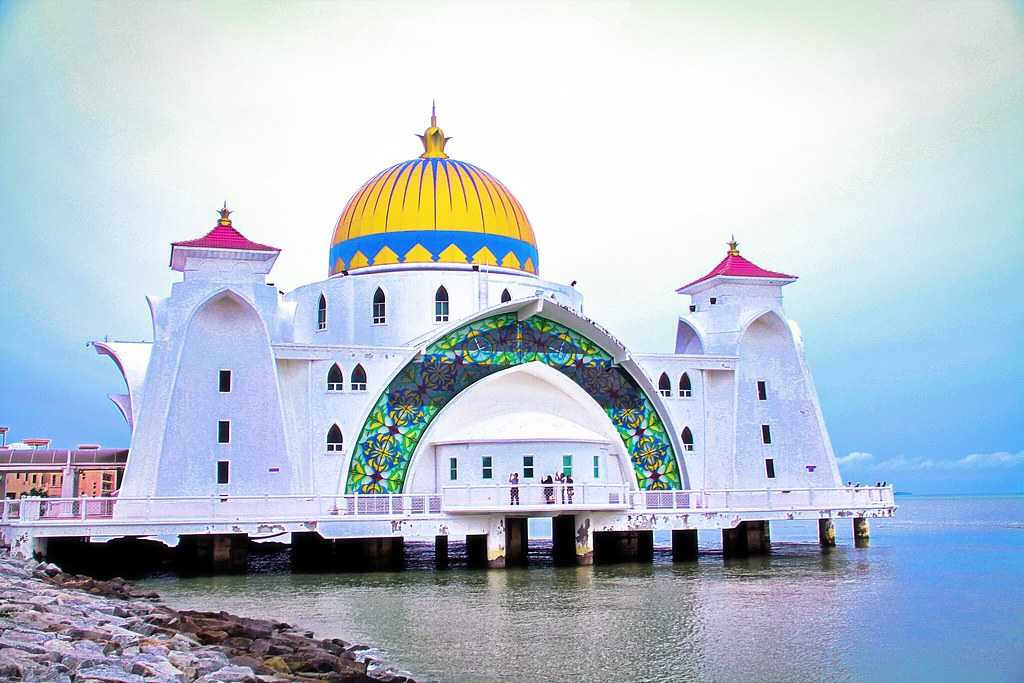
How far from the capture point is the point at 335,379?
1246 inches

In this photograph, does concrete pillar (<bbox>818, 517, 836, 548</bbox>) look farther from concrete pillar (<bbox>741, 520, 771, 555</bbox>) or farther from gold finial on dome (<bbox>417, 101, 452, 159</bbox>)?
gold finial on dome (<bbox>417, 101, 452, 159</bbox>)

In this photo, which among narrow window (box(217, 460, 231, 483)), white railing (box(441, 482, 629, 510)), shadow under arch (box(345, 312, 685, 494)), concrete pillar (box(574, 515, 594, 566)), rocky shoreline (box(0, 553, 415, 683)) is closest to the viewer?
rocky shoreline (box(0, 553, 415, 683))

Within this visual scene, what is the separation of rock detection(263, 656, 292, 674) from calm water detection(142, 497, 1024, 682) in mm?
2054

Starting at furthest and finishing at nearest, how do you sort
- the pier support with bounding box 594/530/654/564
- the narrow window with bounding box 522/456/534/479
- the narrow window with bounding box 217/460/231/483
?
the pier support with bounding box 594/530/654/564 < the narrow window with bounding box 522/456/534/479 < the narrow window with bounding box 217/460/231/483

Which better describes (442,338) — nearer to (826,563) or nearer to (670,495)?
(670,495)

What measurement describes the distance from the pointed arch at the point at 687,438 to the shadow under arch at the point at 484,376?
0.67 metres

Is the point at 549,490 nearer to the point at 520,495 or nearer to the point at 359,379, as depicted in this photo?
the point at 520,495

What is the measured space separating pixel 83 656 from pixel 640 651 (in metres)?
8.67

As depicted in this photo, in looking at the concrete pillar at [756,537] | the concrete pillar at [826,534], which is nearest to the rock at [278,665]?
the concrete pillar at [756,537]

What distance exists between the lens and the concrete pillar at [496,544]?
1177 inches

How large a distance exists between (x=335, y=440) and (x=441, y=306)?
20.4 feet

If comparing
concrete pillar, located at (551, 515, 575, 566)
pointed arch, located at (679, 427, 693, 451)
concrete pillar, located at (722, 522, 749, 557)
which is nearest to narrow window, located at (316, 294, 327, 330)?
concrete pillar, located at (551, 515, 575, 566)

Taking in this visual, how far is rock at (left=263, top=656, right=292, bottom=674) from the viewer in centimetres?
1481

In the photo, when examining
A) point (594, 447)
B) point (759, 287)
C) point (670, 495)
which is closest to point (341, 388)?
point (594, 447)
